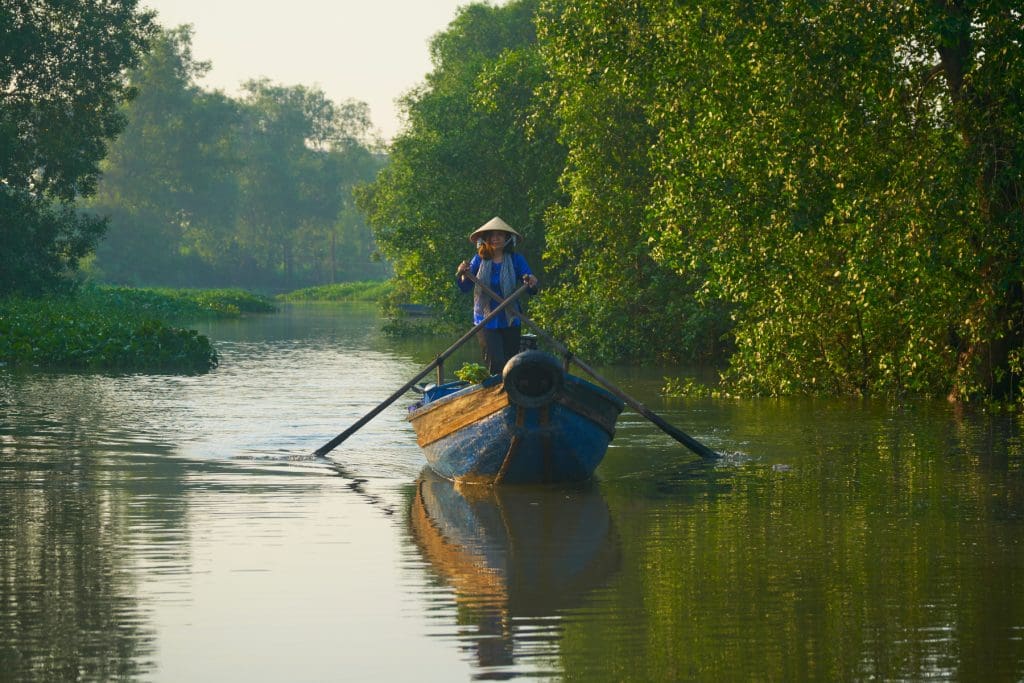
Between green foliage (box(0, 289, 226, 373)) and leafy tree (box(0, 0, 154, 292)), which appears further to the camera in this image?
leafy tree (box(0, 0, 154, 292))

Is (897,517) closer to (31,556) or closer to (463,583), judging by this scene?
(463,583)

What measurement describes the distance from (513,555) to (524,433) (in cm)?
303

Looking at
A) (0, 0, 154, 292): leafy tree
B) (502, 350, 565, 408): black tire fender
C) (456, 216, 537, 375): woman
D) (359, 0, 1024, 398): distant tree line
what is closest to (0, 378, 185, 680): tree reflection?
(502, 350, 565, 408): black tire fender

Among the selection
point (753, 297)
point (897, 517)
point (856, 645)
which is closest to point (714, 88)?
point (753, 297)

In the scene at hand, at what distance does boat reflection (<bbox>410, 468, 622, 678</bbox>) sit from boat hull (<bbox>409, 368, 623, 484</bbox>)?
185 millimetres

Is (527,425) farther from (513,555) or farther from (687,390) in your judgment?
(687,390)

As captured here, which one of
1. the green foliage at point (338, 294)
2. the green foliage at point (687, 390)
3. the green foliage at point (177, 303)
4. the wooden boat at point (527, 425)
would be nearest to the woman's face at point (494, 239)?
the wooden boat at point (527, 425)

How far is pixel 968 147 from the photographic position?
56.6 ft

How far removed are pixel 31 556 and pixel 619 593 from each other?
4.13 m

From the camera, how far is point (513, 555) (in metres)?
10.1

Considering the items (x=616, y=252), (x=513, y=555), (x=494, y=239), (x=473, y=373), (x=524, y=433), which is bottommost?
(x=513, y=555)

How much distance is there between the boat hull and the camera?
13016 millimetres

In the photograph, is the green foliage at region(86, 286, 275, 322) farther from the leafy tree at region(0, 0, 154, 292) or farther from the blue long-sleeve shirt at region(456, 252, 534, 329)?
the blue long-sleeve shirt at region(456, 252, 534, 329)

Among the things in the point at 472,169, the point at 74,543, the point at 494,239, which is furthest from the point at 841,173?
the point at 472,169
